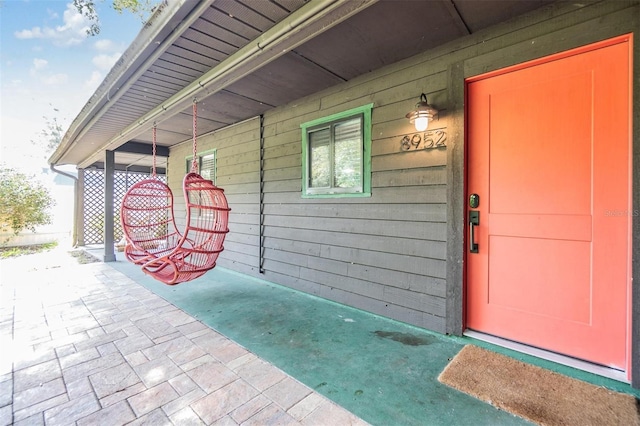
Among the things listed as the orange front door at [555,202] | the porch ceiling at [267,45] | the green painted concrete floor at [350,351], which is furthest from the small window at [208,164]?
the orange front door at [555,202]

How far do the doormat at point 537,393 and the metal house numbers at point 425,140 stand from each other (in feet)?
5.48

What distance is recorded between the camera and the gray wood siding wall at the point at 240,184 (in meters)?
4.32

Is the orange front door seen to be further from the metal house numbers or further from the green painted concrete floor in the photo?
the green painted concrete floor

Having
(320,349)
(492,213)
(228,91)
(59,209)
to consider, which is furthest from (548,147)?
(59,209)

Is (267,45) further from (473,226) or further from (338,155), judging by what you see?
(473,226)

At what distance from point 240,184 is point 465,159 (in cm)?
344

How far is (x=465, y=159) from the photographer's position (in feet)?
7.45

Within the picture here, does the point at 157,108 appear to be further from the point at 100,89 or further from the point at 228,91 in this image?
the point at 228,91

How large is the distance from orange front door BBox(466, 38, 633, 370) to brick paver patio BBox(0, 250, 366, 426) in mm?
1574

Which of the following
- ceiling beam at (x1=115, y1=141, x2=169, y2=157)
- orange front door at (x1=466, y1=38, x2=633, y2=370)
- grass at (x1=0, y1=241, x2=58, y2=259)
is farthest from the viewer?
grass at (x1=0, y1=241, x2=58, y2=259)

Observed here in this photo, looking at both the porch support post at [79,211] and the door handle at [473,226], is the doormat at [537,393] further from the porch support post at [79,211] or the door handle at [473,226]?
the porch support post at [79,211]

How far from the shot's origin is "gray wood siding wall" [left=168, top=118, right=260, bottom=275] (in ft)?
14.2

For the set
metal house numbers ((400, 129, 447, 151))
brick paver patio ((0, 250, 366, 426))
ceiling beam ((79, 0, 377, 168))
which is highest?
ceiling beam ((79, 0, 377, 168))

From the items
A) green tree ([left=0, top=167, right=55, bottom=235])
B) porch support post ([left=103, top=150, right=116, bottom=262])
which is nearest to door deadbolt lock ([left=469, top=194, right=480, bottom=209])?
porch support post ([left=103, top=150, right=116, bottom=262])
